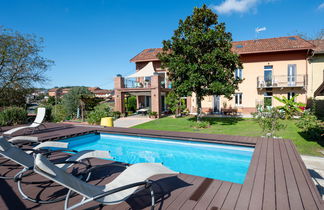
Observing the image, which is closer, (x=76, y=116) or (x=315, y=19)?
(x=76, y=116)

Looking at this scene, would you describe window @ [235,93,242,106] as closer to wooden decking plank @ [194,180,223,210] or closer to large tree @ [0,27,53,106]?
wooden decking plank @ [194,180,223,210]

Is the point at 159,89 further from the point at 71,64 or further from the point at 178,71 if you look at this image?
the point at 71,64

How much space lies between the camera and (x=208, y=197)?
3246 millimetres

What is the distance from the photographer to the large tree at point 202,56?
13.0m

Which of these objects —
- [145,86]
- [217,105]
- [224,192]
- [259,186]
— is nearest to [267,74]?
[217,105]

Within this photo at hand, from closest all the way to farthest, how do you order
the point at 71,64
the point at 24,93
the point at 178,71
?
1. the point at 178,71
2. the point at 24,93
3. the point at 71,64

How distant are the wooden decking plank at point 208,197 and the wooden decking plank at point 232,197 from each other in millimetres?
242

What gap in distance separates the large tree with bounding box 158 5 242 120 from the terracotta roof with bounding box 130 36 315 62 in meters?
9.12

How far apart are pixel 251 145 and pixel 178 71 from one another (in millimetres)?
7650

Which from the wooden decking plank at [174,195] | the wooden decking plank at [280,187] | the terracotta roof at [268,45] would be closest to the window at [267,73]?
the terracotta roof at [268,45]

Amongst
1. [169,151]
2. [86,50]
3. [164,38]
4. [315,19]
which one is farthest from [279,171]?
[315,19]

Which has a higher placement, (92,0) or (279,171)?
(92,0)

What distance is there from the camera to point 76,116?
820 inches

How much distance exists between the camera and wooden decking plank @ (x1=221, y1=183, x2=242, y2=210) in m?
2.95
